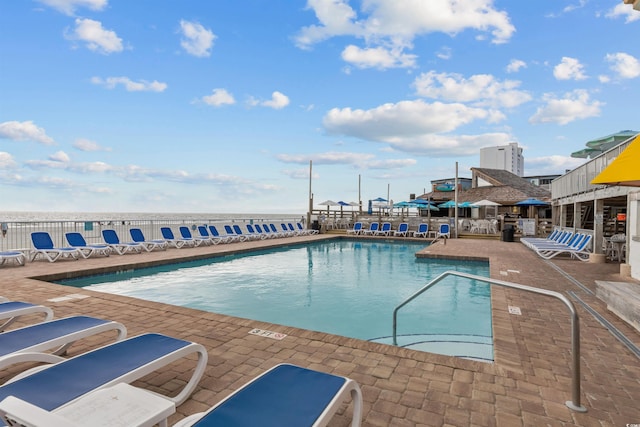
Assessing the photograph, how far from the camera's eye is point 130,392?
1672 mm

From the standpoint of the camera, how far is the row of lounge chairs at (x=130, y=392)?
57.9 inches

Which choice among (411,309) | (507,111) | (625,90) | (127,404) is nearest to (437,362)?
(127,404)

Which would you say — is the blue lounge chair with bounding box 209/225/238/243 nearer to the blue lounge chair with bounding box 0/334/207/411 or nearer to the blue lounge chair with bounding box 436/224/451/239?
the blue lounge chair with bounding box 436/224/451/239

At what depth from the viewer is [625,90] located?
10.2 meters

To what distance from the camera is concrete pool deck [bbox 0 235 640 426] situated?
2264 millimetres

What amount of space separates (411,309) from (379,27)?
26.3ft

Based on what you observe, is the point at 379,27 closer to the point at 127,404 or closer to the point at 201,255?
the point at 201,255

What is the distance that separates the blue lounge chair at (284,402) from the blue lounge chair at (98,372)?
22.2 inches

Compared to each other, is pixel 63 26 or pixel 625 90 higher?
pixel 63 26

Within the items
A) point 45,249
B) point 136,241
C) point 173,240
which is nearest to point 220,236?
point 173,240

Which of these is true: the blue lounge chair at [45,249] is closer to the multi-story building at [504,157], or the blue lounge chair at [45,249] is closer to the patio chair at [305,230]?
the patio chair at [305,230]

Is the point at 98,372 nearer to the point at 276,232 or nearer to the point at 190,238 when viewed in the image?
the point at 190,238

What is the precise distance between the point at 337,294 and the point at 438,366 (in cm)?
413

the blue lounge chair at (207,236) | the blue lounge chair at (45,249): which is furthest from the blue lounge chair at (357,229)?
the blue lounge chair at (45,249)
